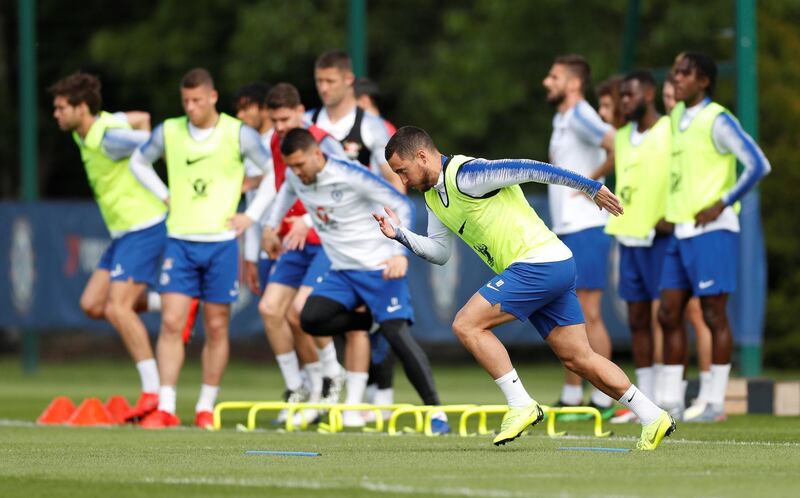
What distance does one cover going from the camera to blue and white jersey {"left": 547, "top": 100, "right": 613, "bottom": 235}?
13.4 meters

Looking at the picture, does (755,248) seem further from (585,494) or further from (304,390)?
(585,494)

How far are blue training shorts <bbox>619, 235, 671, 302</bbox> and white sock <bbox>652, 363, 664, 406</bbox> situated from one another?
56cm

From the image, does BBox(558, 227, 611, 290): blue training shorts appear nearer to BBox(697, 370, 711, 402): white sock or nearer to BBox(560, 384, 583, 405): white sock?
BBox(560, 384, 583, 405): white sock

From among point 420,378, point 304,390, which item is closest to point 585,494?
point 420,378

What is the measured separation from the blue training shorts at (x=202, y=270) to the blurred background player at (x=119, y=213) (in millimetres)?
498

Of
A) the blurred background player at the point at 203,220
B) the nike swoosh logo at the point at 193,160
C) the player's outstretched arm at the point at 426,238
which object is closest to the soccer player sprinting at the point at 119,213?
the blurred background player at the point at 203,220

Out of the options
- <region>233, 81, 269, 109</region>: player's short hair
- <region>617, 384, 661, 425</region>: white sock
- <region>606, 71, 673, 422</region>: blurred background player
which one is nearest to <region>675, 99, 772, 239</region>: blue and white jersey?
<region>606, 71, 673, 422</region>: blurred background player

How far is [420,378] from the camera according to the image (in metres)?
11.8

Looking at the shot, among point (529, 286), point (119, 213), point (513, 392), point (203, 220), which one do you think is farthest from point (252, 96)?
point (513, 392)

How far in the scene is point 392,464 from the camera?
28.6 ft

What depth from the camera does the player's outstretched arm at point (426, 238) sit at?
32.1 ft

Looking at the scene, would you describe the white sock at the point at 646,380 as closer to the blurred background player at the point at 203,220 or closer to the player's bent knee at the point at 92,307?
the blurred background player at the point at 203,220

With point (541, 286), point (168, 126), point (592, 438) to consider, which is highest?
point (168, 126)

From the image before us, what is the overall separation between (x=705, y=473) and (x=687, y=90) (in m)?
5.22
